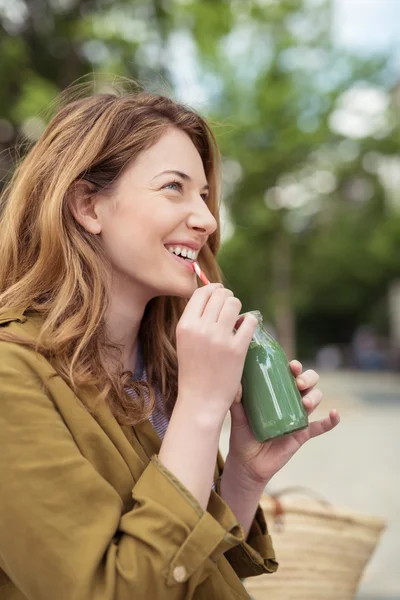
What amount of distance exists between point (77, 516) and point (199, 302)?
1.46 ft

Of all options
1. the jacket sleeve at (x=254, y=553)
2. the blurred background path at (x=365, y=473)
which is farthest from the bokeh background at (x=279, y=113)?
the jacket sleeve at (x=254, y=553)

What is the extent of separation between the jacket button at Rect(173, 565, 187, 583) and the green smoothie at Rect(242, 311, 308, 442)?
399 mm

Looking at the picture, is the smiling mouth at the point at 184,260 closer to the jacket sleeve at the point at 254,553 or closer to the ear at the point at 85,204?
the ear at the point at 85,204

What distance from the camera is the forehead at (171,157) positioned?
152 centimetres

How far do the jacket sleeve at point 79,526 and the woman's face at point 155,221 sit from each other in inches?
16.9

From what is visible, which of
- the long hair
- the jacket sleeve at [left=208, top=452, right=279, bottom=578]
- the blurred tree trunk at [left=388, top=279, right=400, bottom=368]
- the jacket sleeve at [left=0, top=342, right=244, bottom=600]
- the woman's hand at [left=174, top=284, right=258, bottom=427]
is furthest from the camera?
the blurred tree trunk at [left=388, top=279, right=400, bottom=368]

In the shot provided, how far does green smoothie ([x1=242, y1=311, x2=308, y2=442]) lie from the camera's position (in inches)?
56.3

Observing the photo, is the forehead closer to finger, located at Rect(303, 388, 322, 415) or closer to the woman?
the woman

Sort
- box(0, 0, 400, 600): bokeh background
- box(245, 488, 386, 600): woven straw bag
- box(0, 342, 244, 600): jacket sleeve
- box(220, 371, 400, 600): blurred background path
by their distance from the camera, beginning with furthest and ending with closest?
box(0, 0, 400, 600): bokeh background < box(220, 371, 400, 600): blurred background path < box(245, 488, 386, 600): woven straw bag < box(0, 342, 244, 600): jacket sleeve

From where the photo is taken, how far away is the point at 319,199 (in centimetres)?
1400

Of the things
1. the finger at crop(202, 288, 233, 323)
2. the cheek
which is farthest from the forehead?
the finger at crop(202, 288, 233, 323)

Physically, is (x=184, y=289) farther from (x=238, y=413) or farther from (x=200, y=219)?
(x=238, y=413)

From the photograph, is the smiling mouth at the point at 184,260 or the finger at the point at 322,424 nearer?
the smiling mouth at the point at 184,260

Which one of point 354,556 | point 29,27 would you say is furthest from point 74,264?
point 29,27
